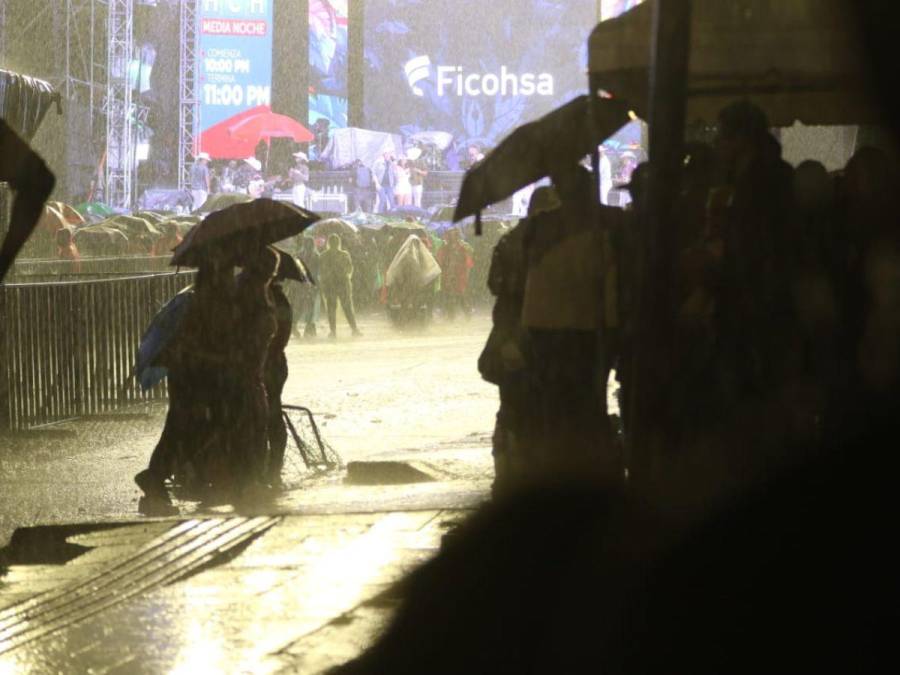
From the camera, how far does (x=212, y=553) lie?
7137 mm

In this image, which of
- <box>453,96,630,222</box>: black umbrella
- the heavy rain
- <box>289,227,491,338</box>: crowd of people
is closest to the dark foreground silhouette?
the heavy rain

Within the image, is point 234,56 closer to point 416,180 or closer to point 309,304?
point 416,180

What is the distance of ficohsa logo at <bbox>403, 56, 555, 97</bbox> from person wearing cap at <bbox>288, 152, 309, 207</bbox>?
16.5 meters

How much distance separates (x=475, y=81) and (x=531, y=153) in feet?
209

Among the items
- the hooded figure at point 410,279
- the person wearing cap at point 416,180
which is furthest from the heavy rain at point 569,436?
the person wearing cap at point 416,180

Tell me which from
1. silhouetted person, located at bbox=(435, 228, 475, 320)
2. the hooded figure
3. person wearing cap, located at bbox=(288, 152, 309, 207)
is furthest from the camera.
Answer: person wearing cap, located at bbox=(288, 152, 309, 207)

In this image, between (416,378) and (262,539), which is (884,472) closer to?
(262,539)

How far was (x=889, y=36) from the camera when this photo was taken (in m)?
8.28

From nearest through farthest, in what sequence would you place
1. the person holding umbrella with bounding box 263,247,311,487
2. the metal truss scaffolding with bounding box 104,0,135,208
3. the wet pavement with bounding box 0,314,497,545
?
the person holding umbrella with bounding box 263,247,311,487
the wet pavement with bounding box 0,314,497,545
the metal truss scaffolding with bounding box 104,0,135,208

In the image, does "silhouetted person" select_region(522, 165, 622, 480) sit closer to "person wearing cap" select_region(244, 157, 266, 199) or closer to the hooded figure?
the hooded figure

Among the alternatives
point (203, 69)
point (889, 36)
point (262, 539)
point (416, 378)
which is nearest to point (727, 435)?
point (262, 539)

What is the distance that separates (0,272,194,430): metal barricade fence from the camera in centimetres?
1303

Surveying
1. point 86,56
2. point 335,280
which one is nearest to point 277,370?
point 335,280

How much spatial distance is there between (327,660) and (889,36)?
184 inches
